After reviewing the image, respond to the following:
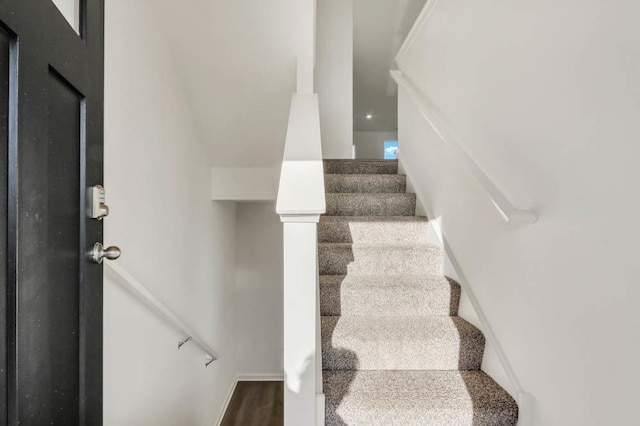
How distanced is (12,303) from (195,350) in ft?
6.70

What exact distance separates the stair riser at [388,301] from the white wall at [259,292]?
2.26 meters

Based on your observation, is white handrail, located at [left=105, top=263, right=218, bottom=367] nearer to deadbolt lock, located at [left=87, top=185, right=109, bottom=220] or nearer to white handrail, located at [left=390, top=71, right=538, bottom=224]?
deadbolt lock, located at [left=87, top=185, right=109, bottom=220]

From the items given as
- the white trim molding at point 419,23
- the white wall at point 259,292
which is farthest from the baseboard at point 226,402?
the white trim molding at point 419,23

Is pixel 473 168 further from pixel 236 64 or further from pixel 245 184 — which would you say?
pixel 245 184

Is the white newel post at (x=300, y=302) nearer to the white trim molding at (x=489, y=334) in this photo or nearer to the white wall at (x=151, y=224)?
the white wall at (x=151, y=224)

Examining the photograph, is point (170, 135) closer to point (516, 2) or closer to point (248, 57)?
point (248, 57)

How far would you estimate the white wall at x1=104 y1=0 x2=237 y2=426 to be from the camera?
1410mm

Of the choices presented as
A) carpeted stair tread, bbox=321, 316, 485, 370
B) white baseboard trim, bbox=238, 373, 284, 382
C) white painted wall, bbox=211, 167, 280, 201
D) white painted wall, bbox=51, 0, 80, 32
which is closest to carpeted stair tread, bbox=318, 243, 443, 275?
carpeted stair tread, bbox=321, 316, 485, 370

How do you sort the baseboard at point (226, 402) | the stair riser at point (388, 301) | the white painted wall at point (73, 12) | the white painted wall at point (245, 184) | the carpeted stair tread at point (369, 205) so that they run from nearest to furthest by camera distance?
the white painted wall at point (73, 12)
the stair riser at point (388, 301)
the carpeted stair tread at point (369, 205)
the white painted wall at point (245, 184)
the baseboard at point (226, 402)

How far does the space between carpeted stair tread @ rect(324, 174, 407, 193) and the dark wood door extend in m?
2.04

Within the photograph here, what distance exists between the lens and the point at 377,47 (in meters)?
5.26

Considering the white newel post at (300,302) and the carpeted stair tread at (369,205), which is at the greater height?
the carpeted stair tread at (369,205)

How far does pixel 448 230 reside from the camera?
2094 mm

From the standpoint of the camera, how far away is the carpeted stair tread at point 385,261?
2.18 m
